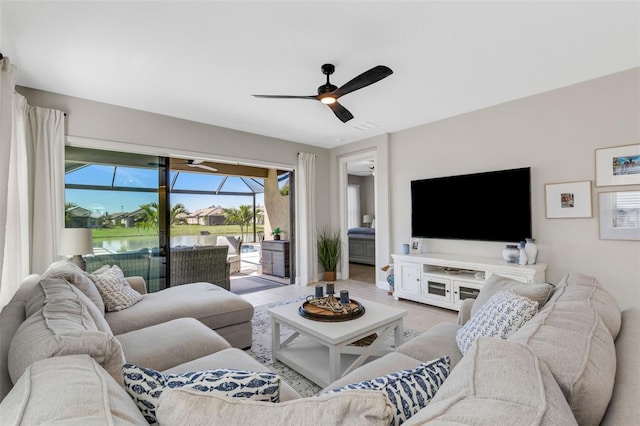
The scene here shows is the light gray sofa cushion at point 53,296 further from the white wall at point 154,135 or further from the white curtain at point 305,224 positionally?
the white curtain at point 305,224

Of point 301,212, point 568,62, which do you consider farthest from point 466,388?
point 301,212

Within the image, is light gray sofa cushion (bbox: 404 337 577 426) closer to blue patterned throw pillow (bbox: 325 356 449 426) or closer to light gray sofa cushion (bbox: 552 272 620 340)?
blue patterned throw pillow (bbox: 325 356 449 426)

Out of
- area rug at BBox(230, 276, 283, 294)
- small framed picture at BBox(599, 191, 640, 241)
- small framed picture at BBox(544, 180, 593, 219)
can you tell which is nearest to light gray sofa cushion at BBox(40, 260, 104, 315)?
area rug at BBox(230, 276, 283, 294)

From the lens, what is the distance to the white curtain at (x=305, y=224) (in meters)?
5.34

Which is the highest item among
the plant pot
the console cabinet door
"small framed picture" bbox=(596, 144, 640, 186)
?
"small framed picture" bbox=(596, 144, 640, 186)

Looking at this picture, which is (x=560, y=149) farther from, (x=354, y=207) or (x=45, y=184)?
(x=354, y=207)

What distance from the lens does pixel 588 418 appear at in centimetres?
69

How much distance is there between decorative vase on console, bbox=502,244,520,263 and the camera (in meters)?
3.40

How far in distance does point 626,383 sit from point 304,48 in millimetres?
2633

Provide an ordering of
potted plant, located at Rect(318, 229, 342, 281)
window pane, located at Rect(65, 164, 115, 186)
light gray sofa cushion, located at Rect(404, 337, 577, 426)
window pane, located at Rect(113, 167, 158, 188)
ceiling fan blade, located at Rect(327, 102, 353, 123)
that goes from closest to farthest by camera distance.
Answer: light gray sofa cushion, located at Rect(404, 337, 577, 426) < ceiling fan blade, located at Rect(327, 102, 353, 123) < window pane, located at Rect(65, 164, 115, 186) < window pane, located at Rect(113, 167, 158, 188) < potted plant, located at Rect(318, 229, 342, 281)

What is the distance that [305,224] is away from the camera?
17.5ft

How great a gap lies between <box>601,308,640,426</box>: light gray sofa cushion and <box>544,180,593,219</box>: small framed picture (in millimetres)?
2605

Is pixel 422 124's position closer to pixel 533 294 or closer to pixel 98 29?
pixel 533 294

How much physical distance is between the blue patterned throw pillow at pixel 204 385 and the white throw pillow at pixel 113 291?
182 centimetres
